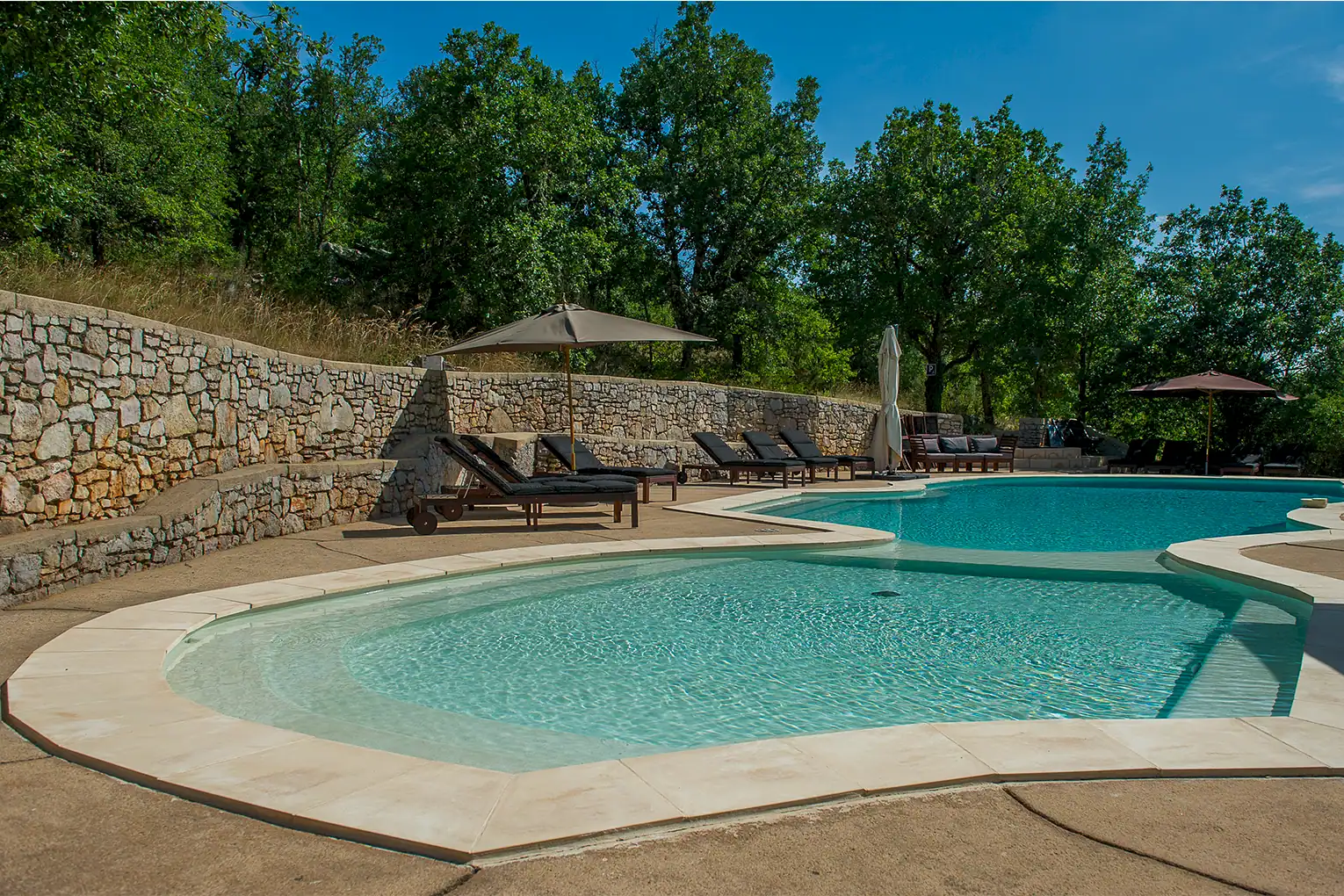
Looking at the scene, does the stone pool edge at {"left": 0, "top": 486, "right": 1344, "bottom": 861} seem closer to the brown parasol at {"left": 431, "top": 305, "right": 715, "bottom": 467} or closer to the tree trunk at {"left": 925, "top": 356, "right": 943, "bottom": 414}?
the brown parasol at {"left": 431, "top": 305, "right": 715, "bottom": 467}

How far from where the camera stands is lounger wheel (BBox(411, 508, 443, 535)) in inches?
347

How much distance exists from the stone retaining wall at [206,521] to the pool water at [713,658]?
5.00 feet

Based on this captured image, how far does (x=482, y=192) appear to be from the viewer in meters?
18.0

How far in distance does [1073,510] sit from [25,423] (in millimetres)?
12767

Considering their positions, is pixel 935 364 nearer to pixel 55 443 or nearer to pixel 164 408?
pixel 164 408

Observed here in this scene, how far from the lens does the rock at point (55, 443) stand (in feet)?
20.3

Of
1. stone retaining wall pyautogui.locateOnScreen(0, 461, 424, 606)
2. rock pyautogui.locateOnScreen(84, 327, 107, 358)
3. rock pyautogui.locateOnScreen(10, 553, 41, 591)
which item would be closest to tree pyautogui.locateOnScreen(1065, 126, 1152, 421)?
stone retaining wall pyautogui.locateOnScreen(0, 461, 424, 606)

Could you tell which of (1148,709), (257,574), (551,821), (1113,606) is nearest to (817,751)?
(551,821)

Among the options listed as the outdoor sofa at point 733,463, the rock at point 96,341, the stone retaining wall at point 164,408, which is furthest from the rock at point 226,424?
the outdoor sofa at point 733,463

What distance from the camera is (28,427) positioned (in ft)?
20.0

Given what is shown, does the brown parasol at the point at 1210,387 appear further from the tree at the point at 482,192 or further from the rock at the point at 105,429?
the rock at the point at 105,429

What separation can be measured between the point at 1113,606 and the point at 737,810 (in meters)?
4.77

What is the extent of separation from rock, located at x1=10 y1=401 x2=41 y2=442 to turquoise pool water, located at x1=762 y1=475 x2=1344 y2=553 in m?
8.14

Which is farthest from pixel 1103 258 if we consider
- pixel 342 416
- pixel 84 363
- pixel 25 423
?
pixel 25 423
